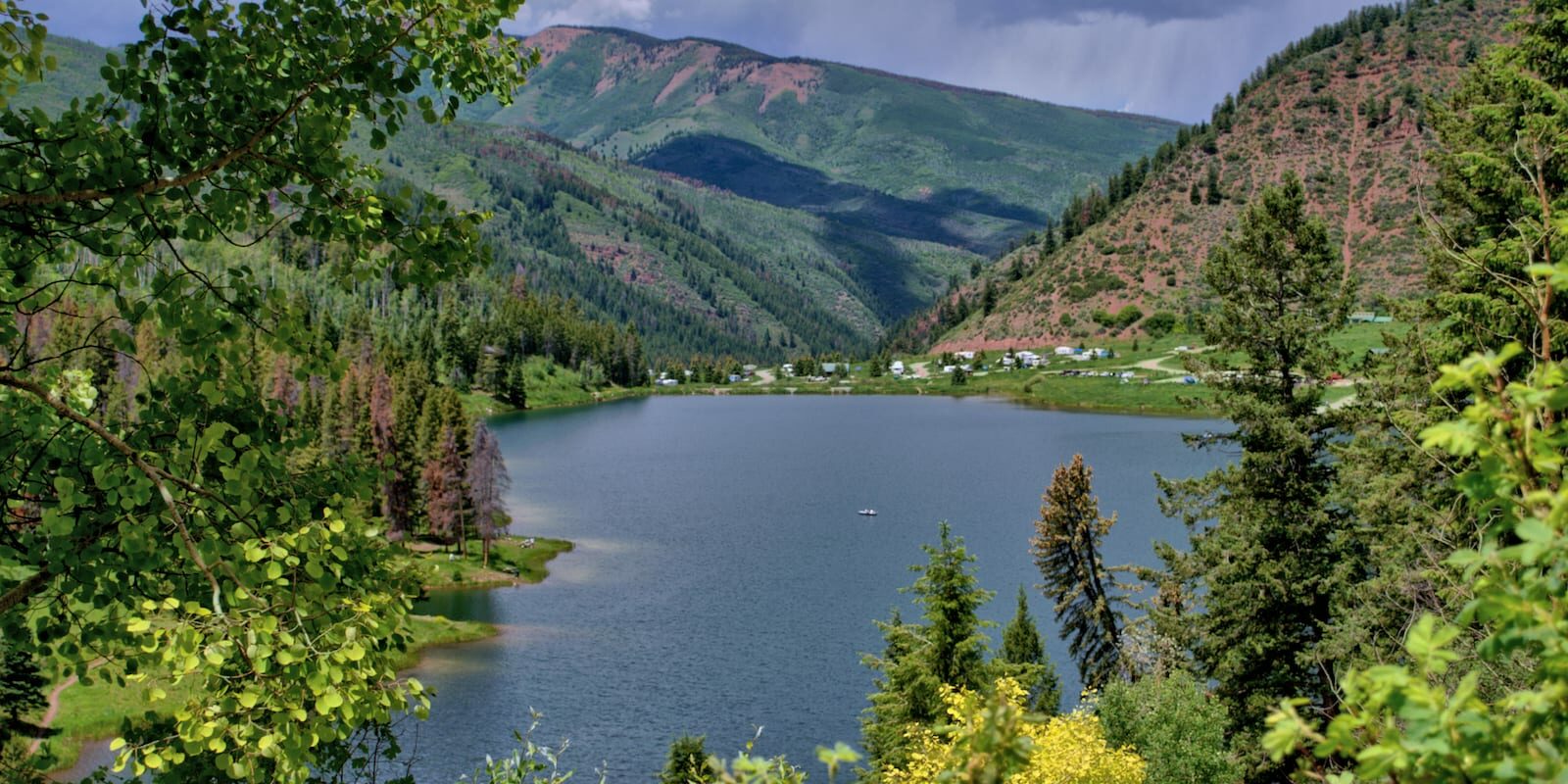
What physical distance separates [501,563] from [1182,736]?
1961 inches

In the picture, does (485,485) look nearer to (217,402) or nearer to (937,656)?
(937,656)

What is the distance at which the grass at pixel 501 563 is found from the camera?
2532 inches

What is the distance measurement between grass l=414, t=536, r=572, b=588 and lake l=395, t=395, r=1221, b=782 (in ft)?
4.56

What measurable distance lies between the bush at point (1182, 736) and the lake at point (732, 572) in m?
13.4

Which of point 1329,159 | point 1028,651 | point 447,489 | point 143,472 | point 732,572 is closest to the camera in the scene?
point 143,472

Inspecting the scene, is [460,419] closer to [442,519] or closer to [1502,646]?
[442,519]

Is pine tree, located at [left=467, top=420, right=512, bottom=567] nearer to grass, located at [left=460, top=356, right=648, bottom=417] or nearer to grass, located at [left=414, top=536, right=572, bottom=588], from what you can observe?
grass, located at [left=414, top=536, right=572, bottom=588]

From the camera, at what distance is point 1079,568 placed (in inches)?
1642

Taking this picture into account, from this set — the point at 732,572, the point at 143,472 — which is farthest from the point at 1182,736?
the point at 732,572

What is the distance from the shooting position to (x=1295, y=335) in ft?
80.1

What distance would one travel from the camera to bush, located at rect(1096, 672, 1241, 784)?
25953 mm

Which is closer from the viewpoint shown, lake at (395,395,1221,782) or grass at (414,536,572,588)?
lake at (395,395,1221,782)

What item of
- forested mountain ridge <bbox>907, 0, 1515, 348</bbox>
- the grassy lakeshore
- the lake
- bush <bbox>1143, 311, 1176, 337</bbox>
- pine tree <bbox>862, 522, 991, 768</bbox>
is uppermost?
forested mountain ridge <bbox>907, 0, 1515, 348</bbox>

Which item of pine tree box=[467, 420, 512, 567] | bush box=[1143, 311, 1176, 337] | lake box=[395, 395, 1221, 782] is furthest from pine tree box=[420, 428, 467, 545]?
bush box=[1143, 311, 1176, 337]
